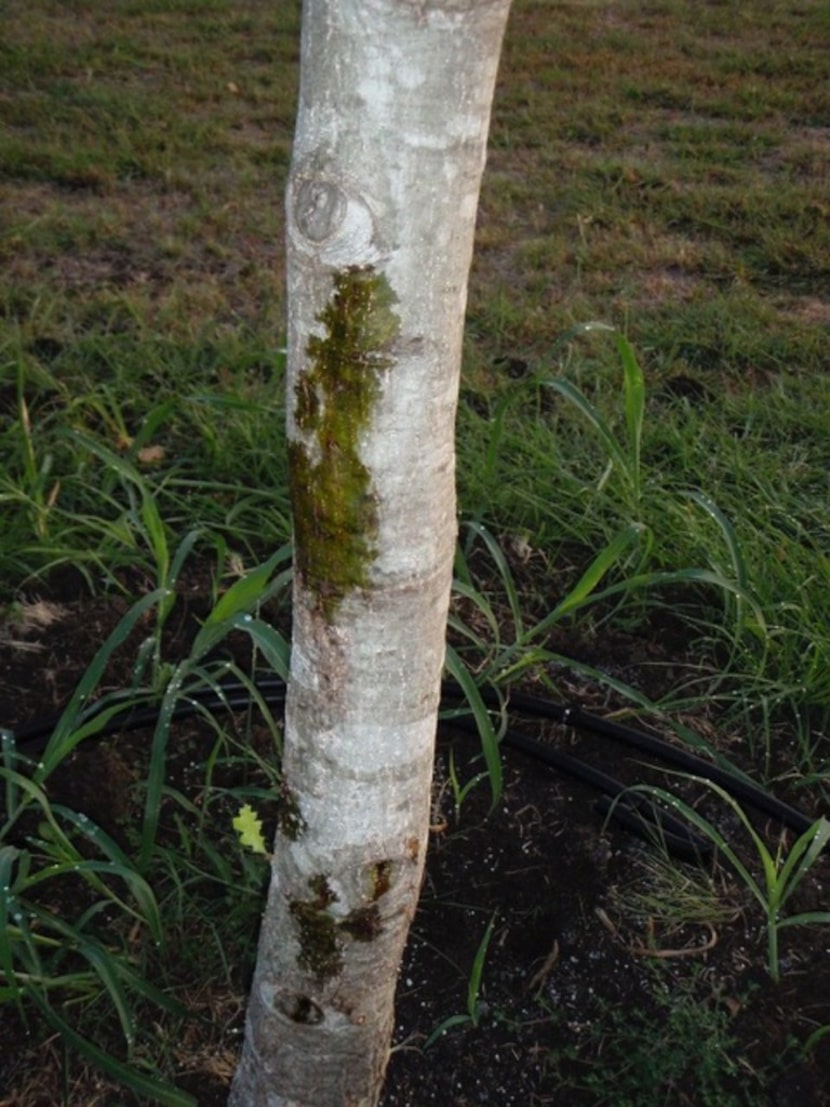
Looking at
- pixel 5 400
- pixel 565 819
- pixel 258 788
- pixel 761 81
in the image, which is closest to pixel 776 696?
pixel 565 819

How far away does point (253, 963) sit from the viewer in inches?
71.2

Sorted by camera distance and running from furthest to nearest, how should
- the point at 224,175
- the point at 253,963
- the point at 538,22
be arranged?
the point at 538,22 < the point at 224,175 < the point at 253,963

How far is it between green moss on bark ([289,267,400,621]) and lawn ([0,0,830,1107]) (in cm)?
51

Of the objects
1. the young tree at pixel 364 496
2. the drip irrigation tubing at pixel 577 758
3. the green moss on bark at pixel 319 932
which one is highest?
the young tree at pixel 364 496

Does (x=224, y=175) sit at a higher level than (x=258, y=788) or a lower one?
higher

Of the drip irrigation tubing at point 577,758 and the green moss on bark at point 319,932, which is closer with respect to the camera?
the green moss on bark at point 319,932

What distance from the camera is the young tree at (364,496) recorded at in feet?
3.25

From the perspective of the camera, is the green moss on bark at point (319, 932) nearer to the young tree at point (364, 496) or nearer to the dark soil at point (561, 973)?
the young tree at point (364, 496)

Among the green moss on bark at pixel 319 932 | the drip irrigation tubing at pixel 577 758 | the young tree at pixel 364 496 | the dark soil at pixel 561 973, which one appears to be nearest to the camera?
the young tree at pixel 364 496

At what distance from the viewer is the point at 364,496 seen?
A: 116 centimetres

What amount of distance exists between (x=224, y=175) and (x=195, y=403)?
1819 millimetres

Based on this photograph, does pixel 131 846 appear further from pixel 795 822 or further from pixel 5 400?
pixel 5 400

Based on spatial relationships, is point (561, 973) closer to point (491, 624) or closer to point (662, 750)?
point (662, 750)

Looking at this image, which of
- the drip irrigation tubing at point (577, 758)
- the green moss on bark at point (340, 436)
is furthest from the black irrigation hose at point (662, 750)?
the green moss on bark at point (340, 436)
